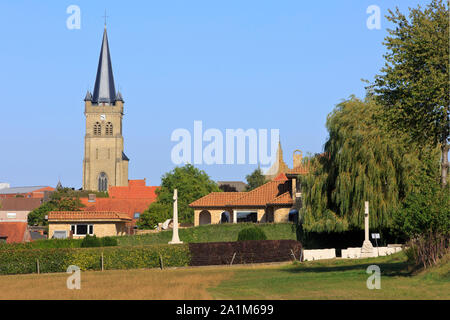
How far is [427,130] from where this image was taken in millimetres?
32094

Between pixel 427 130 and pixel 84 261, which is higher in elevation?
pixel 427 130

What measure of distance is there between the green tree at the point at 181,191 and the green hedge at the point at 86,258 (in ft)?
198

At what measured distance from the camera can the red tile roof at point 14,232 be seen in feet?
261

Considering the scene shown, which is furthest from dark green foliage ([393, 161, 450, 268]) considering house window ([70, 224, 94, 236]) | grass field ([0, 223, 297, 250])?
house window ([70, 224, 94, 236])

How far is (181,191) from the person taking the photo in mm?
117500

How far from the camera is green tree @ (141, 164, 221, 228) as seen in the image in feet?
346

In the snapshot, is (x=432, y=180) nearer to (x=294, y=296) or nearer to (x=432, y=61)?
(x=432, y=61)

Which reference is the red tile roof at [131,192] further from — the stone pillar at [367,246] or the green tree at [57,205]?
the stone pillar at [367,246]

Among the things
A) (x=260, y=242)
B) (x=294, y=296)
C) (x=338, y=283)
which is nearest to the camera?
(x=294, y=296)

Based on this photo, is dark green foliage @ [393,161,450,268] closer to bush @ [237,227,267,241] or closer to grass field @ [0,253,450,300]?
grass field @ [0,253,450,300]

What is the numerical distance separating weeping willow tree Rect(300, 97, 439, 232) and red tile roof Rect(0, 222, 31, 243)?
38.9 metres
